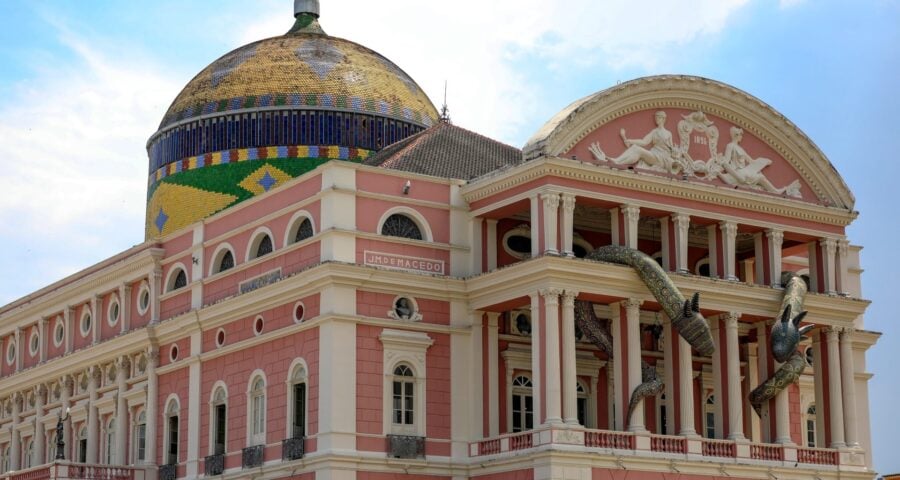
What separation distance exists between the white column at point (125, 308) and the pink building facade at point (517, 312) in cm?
167

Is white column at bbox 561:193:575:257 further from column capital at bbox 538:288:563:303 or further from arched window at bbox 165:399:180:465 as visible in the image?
arched window at bbox 165:399:180:465

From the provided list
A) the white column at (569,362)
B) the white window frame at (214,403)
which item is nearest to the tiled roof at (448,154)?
the white column at (569,362)

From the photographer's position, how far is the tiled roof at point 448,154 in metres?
45.2

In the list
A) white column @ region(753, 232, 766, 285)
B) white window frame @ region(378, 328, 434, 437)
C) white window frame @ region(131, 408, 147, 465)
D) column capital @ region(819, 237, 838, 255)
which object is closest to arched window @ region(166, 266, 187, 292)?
white window frame @ region(131, 408, 147, 465)

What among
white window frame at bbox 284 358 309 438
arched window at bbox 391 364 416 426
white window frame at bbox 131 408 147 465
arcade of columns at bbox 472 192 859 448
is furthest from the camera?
white window frame at bbox 131 408 147 465

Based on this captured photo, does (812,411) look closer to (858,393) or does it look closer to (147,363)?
(858,393)

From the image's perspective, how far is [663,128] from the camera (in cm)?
4400

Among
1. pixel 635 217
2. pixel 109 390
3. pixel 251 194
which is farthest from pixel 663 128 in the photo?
pixel 109 390

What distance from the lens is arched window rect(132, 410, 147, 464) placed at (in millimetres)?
48781

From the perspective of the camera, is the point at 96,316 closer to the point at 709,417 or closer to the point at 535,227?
the point at 535,227

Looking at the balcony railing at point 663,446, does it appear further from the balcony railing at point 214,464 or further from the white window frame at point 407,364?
the balcony railing at point 214,464

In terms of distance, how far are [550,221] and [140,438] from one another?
14727 millimetres

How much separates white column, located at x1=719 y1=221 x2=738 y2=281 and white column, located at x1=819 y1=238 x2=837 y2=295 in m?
3.02

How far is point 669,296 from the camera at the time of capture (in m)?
41.4
